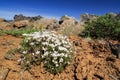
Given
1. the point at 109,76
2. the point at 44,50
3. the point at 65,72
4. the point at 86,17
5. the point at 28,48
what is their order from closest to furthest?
the point at 109,76 < the point at 65,72 < the point at 44,50 < the point at 28,48 < the point at 86,17

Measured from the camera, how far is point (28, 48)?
436 inches

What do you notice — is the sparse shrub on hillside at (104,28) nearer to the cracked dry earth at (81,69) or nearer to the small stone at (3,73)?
the cracked dry earth at (81,69)

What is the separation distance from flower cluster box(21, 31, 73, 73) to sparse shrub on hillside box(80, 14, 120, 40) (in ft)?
10.2

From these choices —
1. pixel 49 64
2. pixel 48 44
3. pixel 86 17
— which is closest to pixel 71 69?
pixel 49 64

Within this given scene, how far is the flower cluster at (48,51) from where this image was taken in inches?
389

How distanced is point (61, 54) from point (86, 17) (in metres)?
15.2

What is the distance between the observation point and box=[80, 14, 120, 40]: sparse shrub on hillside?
544 inches

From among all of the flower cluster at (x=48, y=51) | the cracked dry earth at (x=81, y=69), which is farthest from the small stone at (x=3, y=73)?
the flower cluster at (x=48, y=51)

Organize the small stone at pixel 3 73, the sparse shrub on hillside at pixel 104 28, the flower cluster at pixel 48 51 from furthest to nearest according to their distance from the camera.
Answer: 1. the sparse shrub on hillside at pixel 104 28
2. the flower cluster at pixel 48 51
3. the small stone at pixel 3 73

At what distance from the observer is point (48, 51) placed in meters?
10.4

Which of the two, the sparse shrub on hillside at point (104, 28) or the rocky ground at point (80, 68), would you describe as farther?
the sparse shrub on hillside at point (104, 28)

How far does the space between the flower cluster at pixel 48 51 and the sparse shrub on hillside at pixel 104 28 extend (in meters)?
3.11

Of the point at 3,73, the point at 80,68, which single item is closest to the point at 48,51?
the point at 80,68

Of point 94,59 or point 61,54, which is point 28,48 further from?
point 94,59
